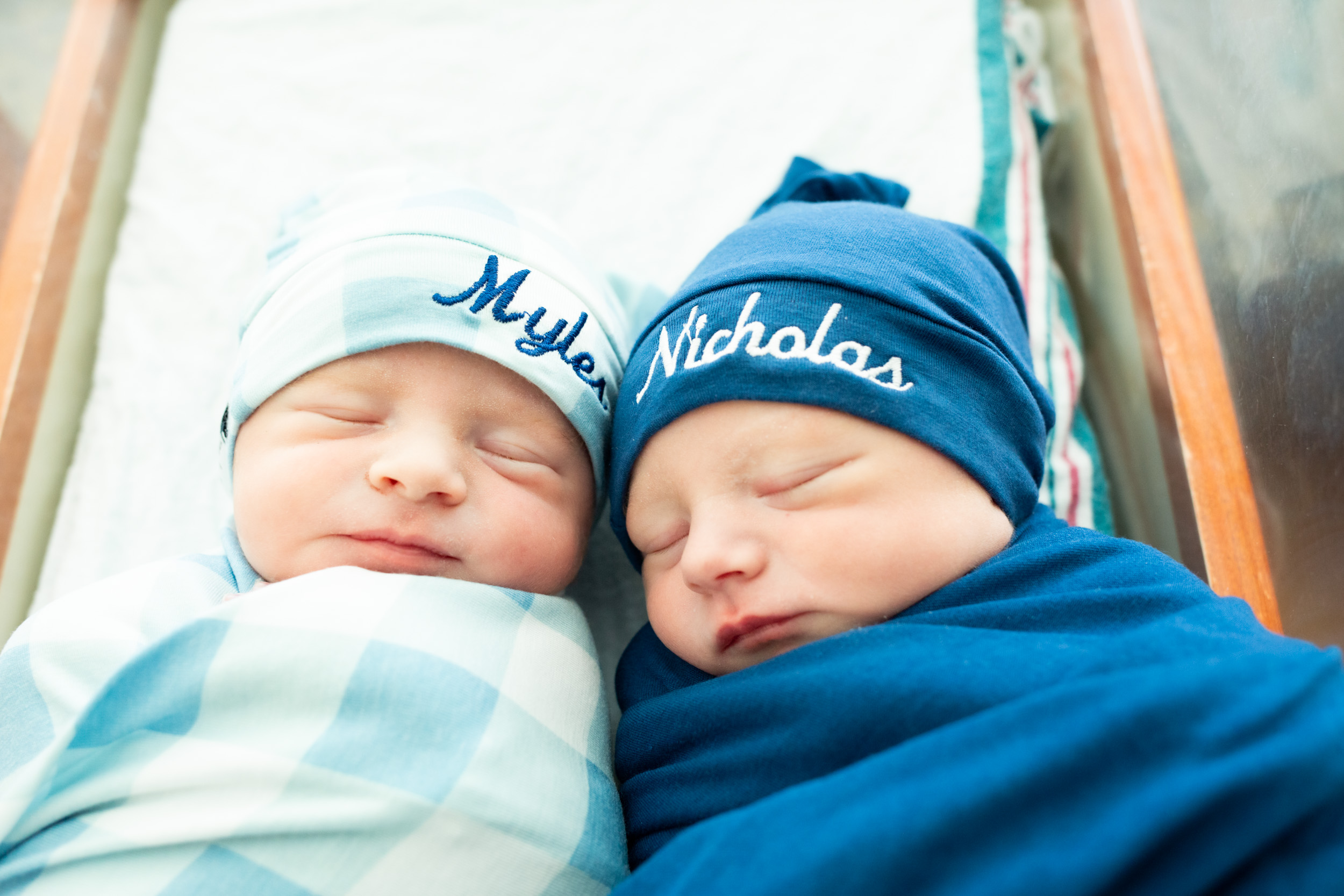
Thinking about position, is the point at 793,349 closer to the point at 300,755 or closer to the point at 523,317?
the point at 523,317

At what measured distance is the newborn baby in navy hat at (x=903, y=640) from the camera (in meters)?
0.53

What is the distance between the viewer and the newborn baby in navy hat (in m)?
0.53

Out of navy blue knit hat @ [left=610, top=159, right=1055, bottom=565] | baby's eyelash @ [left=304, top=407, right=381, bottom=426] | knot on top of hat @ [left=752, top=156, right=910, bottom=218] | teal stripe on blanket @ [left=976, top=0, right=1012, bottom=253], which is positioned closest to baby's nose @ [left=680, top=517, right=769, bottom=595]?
navy blue knit hat @ [left=610, top=159, right=1055, bottom=565]

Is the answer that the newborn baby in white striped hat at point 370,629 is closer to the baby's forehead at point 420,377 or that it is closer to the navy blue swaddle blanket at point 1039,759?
the baby's forehead at point 420,377

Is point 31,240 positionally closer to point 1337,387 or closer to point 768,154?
point 768,154

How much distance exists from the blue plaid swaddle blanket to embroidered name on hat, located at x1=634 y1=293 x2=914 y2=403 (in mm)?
303

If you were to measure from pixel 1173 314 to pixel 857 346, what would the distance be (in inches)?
18.7

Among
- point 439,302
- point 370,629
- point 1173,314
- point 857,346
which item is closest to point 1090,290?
point 1173,314

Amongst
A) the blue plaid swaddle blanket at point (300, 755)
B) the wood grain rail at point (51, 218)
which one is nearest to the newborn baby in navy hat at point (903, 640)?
the blue plaid swaddle blanket at point (300, 755)

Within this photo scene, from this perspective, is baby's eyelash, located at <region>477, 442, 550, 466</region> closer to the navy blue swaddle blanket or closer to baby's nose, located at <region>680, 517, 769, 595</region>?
baby's nose, located at <region>680, 517, 769, 595</region>

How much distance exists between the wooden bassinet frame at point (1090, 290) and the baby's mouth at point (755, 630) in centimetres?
45

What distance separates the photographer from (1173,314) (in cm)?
98

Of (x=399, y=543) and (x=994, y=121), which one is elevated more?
(x=994, y=121)

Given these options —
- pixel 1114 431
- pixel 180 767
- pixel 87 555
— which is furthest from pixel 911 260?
pixel 87 555
